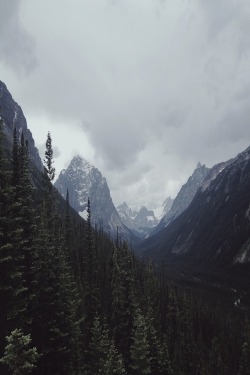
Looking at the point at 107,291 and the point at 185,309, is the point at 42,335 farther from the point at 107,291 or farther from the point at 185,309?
the point at 185,309

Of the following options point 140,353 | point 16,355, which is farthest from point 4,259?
point 140,353

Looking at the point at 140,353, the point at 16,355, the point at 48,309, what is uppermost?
the point at 48,309

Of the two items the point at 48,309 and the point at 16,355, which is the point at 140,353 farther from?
the point at 16,355

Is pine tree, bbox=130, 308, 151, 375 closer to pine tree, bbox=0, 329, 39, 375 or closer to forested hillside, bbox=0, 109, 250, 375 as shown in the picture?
forested hillside, bbox=0, 109, 250, 375

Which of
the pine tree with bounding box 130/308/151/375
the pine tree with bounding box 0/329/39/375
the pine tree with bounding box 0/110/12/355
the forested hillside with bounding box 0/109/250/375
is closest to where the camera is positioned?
the pine tree with bounding box 0/329/39/375

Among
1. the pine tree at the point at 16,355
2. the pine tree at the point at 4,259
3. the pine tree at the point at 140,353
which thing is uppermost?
the pine tree at the point at 4,259

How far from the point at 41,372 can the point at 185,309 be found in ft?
274

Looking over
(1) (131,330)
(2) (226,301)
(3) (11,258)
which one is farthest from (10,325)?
(2) (226,301)

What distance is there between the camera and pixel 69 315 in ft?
119

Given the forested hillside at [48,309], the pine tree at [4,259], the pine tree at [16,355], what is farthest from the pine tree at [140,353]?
the pine tree at [16,355]

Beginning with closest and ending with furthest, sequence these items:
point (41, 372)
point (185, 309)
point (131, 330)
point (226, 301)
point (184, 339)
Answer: point (41, 372) → point (131, 330) → point (184, 339) → point (185, 309) → point (226, 301)

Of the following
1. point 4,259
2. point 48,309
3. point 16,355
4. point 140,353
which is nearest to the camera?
point 16,355

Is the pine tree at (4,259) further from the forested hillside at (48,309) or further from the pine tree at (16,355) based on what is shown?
the pine tree at (16,355)

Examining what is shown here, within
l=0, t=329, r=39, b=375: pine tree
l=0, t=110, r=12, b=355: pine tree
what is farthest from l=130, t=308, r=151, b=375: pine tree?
l=0, t=329, r=39, b=375: pine tree
